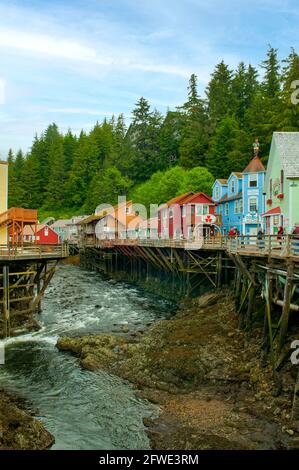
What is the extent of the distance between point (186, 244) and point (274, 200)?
780 cm

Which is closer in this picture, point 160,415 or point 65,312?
point 160,415

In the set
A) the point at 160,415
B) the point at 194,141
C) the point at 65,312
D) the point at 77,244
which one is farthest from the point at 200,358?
the point at 194,141

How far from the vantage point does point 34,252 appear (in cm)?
2591

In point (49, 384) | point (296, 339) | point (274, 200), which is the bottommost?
point (49, 384)

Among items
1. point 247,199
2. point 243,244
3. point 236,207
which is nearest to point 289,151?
point 243,244

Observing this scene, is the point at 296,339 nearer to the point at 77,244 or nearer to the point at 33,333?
the point at 33,333

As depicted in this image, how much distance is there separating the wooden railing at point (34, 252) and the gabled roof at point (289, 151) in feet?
50.5

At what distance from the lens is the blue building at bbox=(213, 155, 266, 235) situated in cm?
3919

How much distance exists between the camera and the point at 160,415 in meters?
13.0

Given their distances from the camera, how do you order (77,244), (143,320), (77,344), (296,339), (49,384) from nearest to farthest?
(296,339), (49,384), (77,344), (143,320), (77,244)

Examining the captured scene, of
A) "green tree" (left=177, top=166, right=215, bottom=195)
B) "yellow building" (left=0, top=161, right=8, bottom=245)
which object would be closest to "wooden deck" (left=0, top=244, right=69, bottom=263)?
"yellow building" (left=0, top=161, right=8, bottom=245)

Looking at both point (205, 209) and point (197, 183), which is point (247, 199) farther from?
point (197, 183)

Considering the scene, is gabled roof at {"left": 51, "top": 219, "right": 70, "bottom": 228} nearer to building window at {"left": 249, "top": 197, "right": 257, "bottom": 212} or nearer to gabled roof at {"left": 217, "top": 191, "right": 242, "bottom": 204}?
gabled roof at {"left": 217, "top": 191, "right": 242, "bottom": 204}

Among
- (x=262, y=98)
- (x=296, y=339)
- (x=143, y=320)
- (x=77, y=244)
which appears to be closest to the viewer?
(x=296, y=339)
